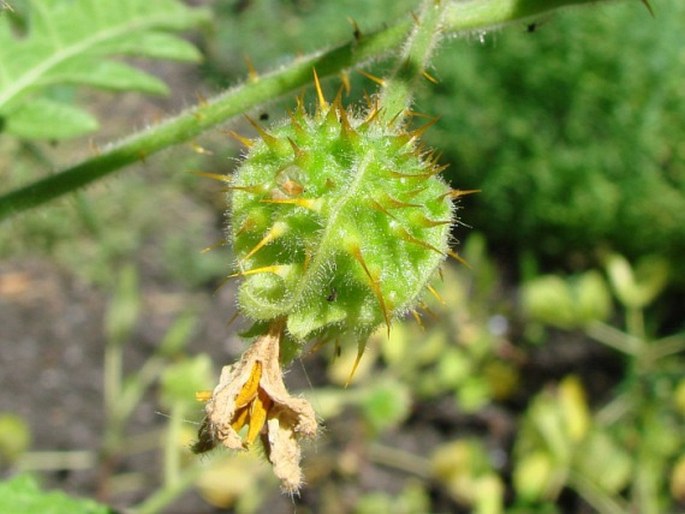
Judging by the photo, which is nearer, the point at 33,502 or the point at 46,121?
the point at 33,502

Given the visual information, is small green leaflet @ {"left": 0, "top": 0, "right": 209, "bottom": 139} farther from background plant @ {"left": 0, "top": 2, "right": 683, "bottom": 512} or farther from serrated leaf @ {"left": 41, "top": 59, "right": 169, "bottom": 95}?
background plant @ {"left": 0, "top": 2, "right": 683, "bottom": 512}

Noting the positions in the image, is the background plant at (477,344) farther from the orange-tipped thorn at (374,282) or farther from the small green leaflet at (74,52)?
the orange-tipped thorn at (374,282)

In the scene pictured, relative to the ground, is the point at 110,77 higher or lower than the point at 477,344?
higher

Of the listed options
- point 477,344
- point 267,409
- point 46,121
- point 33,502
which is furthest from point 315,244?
point 477,344

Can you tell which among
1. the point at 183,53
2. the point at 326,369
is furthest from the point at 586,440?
the point at 183,53

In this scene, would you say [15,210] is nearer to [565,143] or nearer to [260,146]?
[260,146]

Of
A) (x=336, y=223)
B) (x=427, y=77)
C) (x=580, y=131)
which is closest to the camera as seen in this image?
(x=336, y=223)

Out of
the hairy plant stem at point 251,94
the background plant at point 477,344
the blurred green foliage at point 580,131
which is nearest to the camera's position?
the hairy plant stem at point 251,94

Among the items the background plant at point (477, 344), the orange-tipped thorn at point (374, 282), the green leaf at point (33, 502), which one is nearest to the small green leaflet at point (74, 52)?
the green leaf at point (33, 502)

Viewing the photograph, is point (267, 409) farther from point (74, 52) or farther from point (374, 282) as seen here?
point (74, 52)
